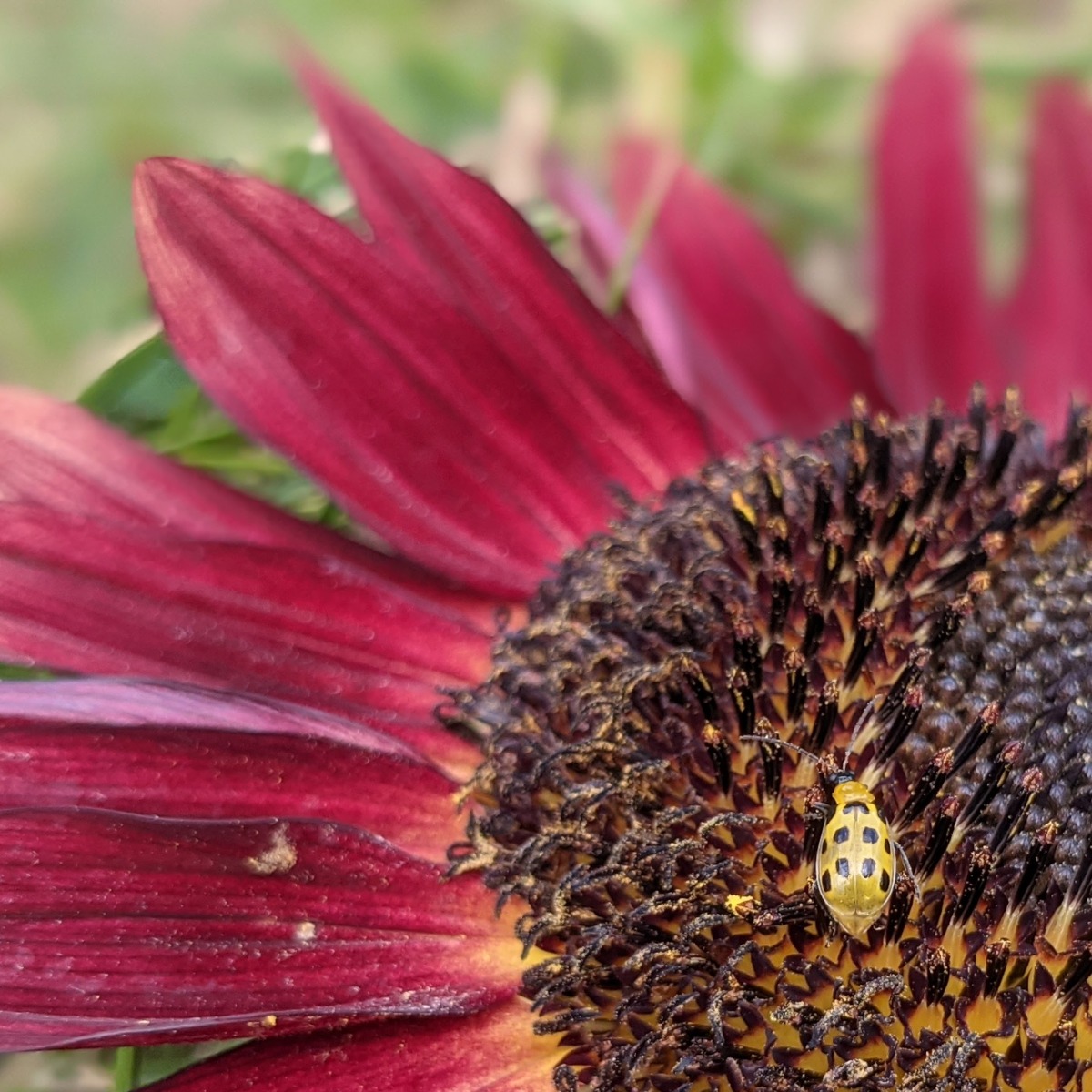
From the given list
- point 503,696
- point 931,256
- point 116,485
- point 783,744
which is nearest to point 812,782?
point 783,744

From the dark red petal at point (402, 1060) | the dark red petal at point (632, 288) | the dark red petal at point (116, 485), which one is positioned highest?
the dark red petal at point (632, 288)

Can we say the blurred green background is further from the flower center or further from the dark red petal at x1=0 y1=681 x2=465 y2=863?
the dark red petal at x1=0 y1=681 x2=465 y2=863

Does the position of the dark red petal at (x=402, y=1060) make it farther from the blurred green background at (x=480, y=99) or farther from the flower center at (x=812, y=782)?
the blurred green background at (x=480, y=99)

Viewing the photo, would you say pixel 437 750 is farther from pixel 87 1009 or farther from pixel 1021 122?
pixel 1021 122

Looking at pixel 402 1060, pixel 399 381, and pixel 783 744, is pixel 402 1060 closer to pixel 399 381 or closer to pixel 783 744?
pixel 783 744

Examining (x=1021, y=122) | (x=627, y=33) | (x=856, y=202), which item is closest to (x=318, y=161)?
(x=627, y=33)

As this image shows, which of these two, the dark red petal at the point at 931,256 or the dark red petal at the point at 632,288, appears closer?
the dark red petal at the point at 632,288

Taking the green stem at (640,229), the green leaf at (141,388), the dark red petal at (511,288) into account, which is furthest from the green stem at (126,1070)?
the green stem at (640,229)
